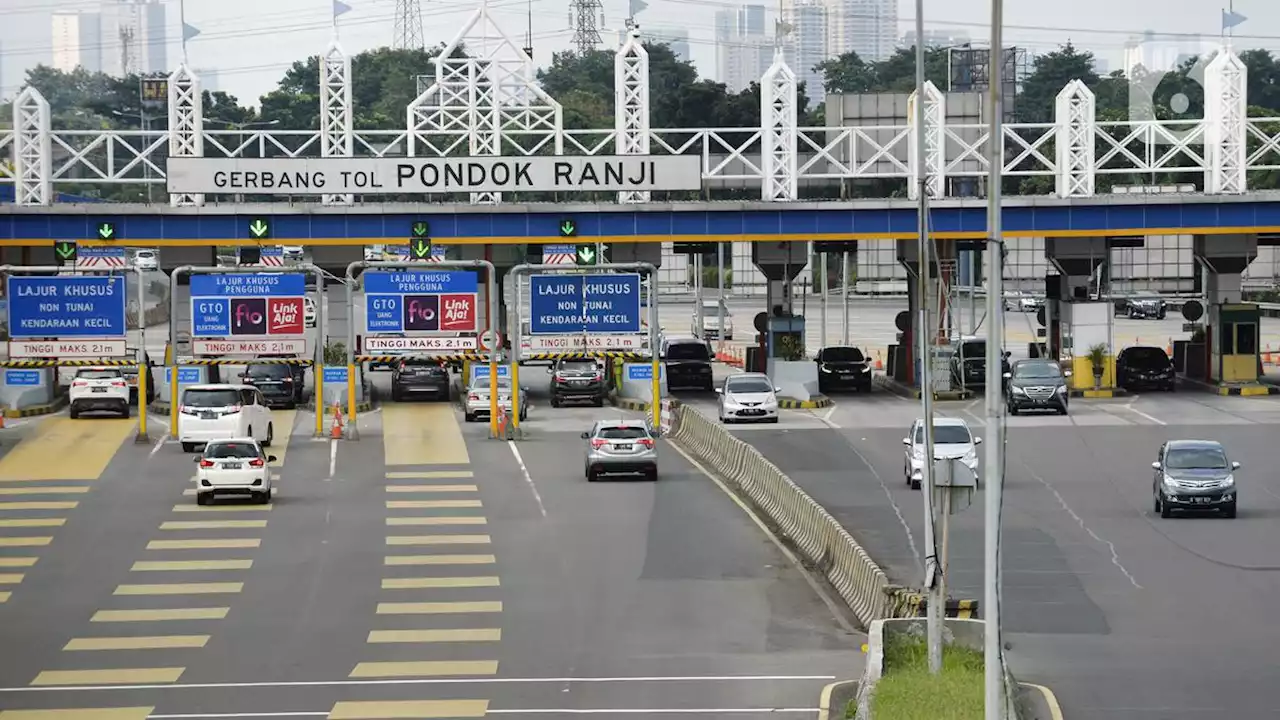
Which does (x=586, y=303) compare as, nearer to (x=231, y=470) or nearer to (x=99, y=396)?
(x=99, y=396)

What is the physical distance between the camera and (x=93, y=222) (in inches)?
2312

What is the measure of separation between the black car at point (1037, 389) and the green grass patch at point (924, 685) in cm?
3261

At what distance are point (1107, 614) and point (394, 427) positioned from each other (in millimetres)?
29607

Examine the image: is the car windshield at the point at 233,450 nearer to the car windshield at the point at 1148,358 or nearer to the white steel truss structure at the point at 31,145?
the white steel truss structure at the point at 31,145

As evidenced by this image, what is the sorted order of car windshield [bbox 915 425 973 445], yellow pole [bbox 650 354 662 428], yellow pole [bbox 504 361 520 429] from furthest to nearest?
yellow pole [bbox 650 354 662 428] → yellow pole [bbox 504 361 520 429] → car windshield [bbox 915 425 973 445]

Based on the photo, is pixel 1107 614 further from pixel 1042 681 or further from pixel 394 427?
pixel 394 427

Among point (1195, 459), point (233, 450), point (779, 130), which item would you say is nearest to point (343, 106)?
point (779, 130)

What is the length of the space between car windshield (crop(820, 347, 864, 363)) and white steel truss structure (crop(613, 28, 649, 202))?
28.0ft

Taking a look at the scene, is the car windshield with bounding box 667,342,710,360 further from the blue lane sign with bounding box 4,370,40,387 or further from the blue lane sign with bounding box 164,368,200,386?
the blue lane sign with bounding box 4,370,40,387

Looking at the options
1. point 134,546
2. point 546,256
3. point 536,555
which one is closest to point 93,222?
point 546,256

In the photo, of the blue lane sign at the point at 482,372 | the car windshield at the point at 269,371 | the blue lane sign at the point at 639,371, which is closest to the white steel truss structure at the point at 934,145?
the blue lane sign at the point at 639,371

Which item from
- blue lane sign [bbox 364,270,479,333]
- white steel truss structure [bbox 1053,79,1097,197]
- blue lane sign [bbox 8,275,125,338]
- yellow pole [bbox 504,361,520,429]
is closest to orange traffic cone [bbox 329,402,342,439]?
blue lane sign [bbox 364,270,479,333]

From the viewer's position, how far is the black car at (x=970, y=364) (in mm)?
62719

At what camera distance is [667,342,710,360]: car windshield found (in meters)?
67.4
